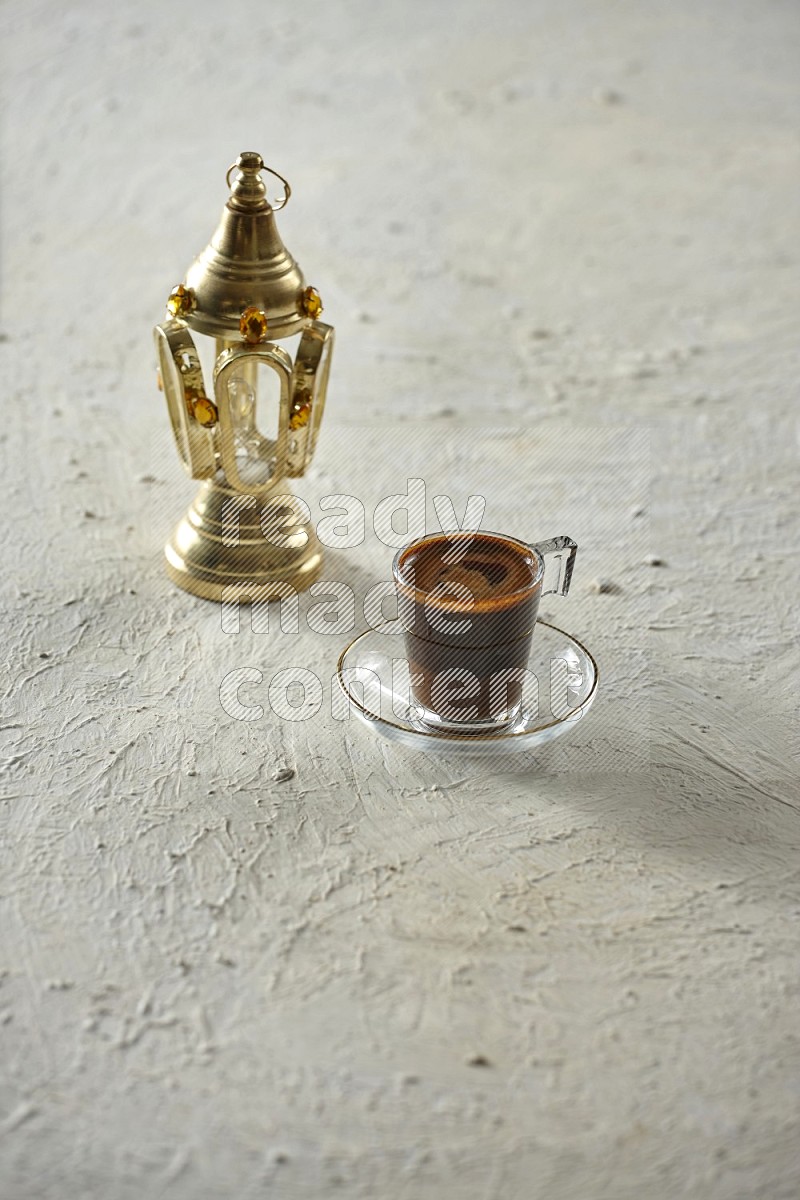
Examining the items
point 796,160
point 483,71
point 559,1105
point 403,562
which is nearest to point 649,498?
point 403,562

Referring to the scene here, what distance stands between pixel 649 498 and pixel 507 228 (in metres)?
0.70

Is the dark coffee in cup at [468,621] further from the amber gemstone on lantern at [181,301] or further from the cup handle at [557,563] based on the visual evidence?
the amber gemstone on lantern at [181,301]

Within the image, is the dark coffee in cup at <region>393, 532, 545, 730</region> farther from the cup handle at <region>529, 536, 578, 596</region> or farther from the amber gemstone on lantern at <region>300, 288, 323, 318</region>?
the amber gemstone on lantern at <region>300, 288, 323, 318</region>

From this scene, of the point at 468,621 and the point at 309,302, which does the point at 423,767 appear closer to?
the point at 468,621

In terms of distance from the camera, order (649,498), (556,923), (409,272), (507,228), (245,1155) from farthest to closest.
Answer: (507,228) → (409,272) → (649,498) → (556,923) → (245,1155)

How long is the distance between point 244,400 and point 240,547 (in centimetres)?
11

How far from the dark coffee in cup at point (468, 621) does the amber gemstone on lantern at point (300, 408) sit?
0.52 feet

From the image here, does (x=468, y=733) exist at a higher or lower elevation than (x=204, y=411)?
lower

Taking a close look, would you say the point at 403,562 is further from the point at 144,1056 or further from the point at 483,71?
the point at 483,71

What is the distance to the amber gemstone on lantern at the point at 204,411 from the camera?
93 centimetres

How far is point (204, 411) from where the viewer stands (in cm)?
93

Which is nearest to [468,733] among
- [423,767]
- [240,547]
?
[423,767]

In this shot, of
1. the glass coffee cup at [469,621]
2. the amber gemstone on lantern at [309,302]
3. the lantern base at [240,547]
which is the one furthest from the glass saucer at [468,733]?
the amber gemstone on lantern at [309,302]

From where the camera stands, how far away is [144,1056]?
64 cm
